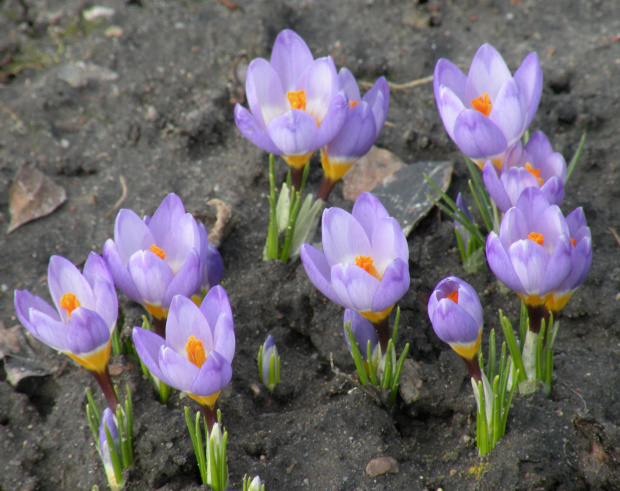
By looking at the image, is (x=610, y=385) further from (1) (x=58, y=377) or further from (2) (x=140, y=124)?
(2) (x=140, y=124)

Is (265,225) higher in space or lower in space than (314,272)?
lower

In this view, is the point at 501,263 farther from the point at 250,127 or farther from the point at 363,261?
the point at 250,127

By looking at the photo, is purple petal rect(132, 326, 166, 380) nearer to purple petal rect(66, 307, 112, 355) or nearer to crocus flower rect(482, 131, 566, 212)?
purple petal rect(66, 307, 112, 355)

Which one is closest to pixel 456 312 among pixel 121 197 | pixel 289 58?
pixel 289 58

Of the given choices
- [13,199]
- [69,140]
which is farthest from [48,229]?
[69,140]

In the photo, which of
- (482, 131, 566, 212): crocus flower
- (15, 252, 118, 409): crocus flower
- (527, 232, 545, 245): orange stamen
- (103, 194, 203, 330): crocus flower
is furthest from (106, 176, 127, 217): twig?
(527, 232, 545, 245): orange stamen

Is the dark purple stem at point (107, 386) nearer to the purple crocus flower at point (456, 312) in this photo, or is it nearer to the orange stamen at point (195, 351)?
the orange stamen at point (195, 351)
